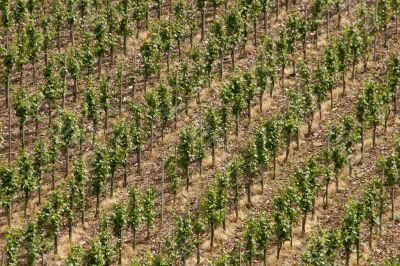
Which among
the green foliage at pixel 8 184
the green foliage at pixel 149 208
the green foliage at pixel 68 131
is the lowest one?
the green foliage at pixel 149 208

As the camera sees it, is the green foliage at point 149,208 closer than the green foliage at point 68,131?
Yes

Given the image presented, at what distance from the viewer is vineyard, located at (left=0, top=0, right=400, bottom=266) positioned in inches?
2057

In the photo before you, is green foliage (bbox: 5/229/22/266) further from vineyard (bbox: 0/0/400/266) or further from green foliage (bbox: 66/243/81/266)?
green foliage (bbox: 66/243/81/266)

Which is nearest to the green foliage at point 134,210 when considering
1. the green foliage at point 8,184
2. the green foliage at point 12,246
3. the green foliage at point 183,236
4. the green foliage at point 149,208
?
the green foliage at point 149,208

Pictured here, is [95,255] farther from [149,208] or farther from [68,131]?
[68,131]

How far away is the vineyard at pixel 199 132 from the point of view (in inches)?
2057

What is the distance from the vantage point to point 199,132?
57.8m

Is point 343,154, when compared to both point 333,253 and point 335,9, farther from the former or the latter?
point 335,9

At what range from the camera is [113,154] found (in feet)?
181

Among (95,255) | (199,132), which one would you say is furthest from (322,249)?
(199,132)

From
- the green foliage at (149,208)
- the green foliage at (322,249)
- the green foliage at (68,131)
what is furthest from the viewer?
the green foliage at (68,131)

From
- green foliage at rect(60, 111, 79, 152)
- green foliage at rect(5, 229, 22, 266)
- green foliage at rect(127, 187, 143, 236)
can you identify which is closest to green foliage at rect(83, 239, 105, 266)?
green foliage at rect(127, 187, 143, 236)

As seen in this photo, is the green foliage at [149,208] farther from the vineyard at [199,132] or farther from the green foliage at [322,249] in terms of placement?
the green foliage at [322,249]

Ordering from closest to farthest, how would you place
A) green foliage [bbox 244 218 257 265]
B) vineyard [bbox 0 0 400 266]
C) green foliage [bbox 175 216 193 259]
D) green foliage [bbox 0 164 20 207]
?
green foliage [bbox 244 218 257 265], green foliage [bbox 175 216 193 259], vineyard [bbox 0 0 400 266], green foliage [bbox 0 164 20 207]
